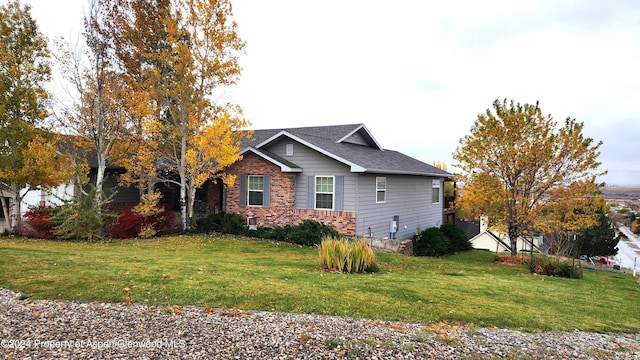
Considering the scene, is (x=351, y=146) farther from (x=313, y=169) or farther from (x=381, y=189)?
(x=313, y=169)

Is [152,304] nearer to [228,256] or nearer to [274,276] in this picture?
[274,276]

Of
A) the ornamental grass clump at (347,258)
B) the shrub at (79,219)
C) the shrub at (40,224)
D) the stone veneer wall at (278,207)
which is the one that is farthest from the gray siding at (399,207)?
the shrub at (40,224)

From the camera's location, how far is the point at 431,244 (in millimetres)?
16875

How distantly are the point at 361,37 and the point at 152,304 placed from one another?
52.9ft

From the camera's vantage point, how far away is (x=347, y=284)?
25.1 feet

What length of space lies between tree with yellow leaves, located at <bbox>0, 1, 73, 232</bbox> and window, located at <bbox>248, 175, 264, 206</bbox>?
7283 millimetres

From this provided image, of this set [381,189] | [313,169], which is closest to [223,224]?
[313,169]

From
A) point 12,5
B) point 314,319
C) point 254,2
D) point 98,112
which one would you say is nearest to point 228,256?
point 314,319

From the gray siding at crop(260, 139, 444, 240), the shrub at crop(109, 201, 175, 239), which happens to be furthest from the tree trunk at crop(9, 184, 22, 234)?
the gray siding at crop(260, 139, 444, 240)

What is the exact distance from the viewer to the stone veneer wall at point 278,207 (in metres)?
15.8

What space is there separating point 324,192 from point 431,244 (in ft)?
17.4

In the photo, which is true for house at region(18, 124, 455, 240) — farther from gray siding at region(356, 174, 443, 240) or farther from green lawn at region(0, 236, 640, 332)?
green lawn at region(0, 236, 640, 332)

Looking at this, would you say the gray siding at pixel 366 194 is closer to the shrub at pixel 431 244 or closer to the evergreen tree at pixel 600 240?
the shrub at pixel 431 244

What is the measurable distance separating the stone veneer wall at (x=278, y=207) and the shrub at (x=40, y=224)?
278 inches
